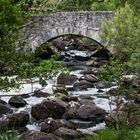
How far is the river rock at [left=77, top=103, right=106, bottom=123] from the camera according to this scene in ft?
48.5

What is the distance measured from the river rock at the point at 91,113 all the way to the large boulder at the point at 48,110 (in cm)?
68

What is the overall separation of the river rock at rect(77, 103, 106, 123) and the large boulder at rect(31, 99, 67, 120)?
678 mm

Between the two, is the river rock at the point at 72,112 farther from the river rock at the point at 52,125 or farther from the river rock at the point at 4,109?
the river rock at the point at 4,109

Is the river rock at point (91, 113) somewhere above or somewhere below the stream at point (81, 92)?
above

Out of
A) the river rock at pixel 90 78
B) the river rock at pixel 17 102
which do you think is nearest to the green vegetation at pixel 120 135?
the river rock at pixel 17 102

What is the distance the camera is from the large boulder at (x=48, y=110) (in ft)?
49.3

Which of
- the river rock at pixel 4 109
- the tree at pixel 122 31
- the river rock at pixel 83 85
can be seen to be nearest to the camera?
the river rock at pixel 4 109

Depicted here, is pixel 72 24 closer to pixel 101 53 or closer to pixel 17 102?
pixel 101 53

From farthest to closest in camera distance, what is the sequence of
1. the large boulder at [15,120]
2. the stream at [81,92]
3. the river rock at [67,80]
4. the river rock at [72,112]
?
1. the river rock at [67,80]
2. the river rock at [72,112]
3. the stream at [81,92]
4. the large boulder at [15,120]

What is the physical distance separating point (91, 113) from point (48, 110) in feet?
4.79

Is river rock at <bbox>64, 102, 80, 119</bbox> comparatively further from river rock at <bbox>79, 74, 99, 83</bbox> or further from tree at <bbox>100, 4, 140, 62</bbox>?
river rock at <bbox>79, 74, 99, 83</bbox>

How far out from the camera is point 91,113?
49.1 ft

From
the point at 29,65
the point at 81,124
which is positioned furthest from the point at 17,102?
the point at 29,65

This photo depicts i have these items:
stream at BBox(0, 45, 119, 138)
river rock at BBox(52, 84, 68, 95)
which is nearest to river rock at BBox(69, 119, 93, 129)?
stream at BBox(0, 45, 119, 138)
